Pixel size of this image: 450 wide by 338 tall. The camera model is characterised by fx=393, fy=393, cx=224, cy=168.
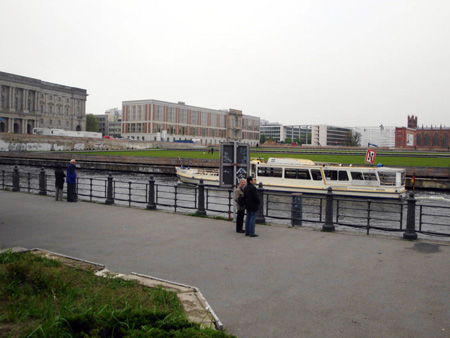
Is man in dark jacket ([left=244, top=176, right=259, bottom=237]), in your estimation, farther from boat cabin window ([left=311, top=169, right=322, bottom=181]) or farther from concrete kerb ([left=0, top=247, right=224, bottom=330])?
boat cabin window ([left=311, top=169, right=322, bottom=181])

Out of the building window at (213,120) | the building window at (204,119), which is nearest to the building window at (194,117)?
the building window at (204,119)

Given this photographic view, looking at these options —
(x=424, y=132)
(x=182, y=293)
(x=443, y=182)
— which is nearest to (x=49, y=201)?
(x=182, y=293)

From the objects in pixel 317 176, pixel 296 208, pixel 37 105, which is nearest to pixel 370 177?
pixel 317 176

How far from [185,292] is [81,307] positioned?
1.71 meters

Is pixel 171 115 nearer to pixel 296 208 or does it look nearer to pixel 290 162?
Answer: pixel 290 162

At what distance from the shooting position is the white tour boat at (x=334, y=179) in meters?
32.3

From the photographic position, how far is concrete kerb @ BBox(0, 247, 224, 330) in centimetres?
527

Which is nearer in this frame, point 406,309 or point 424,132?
point 406,309

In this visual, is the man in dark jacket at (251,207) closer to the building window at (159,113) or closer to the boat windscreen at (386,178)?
the boat windscreen at (386,178)

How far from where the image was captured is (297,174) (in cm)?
3425

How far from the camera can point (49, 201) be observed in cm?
1828

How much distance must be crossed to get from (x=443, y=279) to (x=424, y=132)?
186 metres

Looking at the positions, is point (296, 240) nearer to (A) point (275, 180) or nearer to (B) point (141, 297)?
(B) point (141, 297)

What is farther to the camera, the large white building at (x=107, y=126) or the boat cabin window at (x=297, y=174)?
the large white building at (x=107, y=126)
